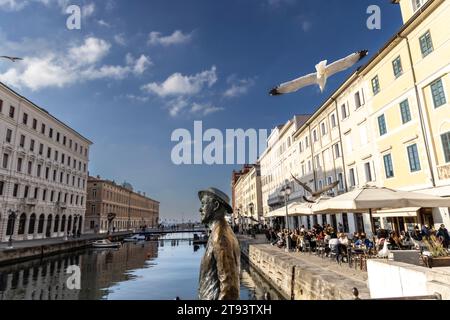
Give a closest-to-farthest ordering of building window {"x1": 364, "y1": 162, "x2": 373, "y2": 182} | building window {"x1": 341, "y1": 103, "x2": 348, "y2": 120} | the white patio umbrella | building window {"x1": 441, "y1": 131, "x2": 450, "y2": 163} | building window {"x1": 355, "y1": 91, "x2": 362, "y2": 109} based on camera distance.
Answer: the white patio umbrella < building window {"x1": 441, "y1": 131, "x2": 450, "y2": 163} < building window {"x1": 364, "y1": 162, "x2": 373, "y2": 182} < building window {"x1": 355, "y1": 91, "x2": 362, "y2": 109} < building window {"x1": 341, "y1": 103, "x2": 348, "y2": 120}

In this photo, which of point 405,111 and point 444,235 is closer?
point 444,235

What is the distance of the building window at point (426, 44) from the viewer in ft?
52.0

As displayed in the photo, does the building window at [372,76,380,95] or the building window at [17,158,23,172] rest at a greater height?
the building window at [372,76,380,95]

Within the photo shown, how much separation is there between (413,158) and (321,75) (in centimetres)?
931

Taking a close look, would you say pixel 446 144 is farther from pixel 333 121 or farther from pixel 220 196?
pixel 220 196

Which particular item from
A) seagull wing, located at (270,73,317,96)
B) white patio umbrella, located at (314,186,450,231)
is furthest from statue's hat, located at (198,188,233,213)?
seagull wing, located at (270,73,317,96)

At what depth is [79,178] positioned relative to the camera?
55188mm

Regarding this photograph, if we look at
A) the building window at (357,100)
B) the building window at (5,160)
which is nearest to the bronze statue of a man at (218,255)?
the building window at (357,100)

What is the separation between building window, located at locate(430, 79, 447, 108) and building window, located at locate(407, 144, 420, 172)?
2736 millimetres

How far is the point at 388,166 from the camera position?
19.9 m

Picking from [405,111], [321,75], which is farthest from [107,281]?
[405,111]

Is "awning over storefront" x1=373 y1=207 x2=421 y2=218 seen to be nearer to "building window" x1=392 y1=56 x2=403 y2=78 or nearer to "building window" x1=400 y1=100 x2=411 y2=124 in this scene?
"building window" x1=400 y1=100 x2=411 y2=124

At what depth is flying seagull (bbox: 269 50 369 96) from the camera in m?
11.6
